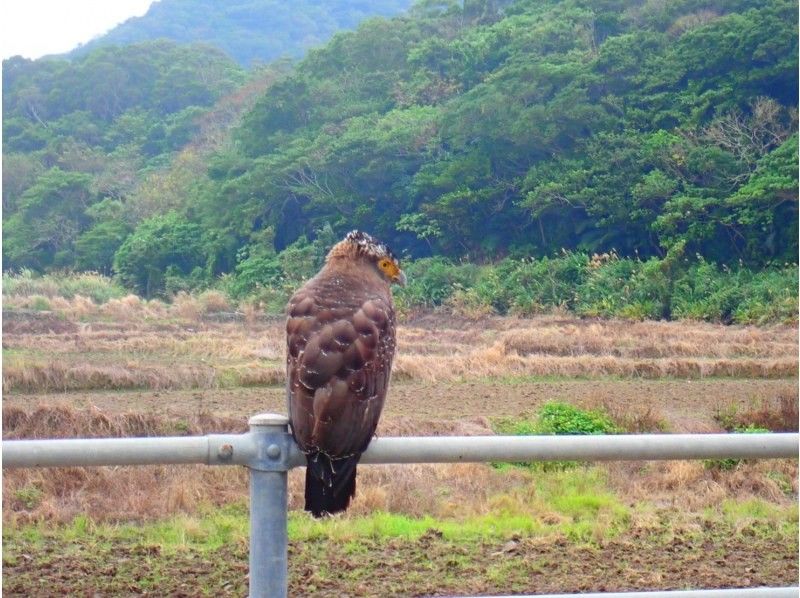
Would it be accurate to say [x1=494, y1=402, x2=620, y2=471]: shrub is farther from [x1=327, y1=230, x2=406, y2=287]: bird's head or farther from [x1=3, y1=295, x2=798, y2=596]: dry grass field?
[x1=327, y1=230, x2=406, y2=287]: bird's head

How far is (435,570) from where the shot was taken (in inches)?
204

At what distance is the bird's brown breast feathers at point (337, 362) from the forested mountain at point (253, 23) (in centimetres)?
7030

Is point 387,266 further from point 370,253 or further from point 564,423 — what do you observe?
point 564,423

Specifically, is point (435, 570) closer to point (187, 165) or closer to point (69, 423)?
point (69, 423)

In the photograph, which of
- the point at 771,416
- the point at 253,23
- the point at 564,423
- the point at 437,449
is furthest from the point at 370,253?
the point at 253,23

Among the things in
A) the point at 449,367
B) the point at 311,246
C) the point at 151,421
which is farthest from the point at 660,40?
the point at 151,421

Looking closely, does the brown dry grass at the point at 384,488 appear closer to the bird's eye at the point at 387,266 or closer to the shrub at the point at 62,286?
the bird's eye at the point at 387,266

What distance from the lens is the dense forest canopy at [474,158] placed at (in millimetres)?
27250

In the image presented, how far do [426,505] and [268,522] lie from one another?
5389 millimetres

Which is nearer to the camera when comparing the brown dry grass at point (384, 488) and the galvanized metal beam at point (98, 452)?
the galvanized metal beam at point (98, 452)

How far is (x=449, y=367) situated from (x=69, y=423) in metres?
7.71

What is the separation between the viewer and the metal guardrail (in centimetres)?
171

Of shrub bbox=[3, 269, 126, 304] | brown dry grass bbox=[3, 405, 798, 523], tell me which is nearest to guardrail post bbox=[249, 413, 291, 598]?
brown dry grass bbox=[3, 405, 798, 523]

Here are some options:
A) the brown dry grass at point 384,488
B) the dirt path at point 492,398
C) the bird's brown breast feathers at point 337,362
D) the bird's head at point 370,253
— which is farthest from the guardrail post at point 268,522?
the dirt path at point 492,398
